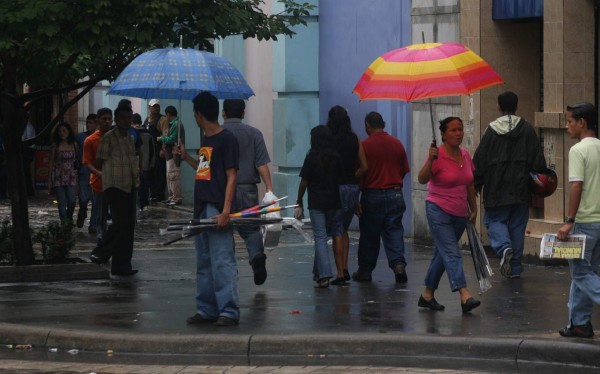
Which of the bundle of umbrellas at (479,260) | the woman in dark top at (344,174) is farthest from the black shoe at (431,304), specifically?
the woman in dark top at (344,174)

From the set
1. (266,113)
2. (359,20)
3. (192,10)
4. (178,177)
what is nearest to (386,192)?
(192,10)

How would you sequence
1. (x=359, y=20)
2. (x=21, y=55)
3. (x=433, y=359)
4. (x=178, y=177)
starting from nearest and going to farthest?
(x=433, y=359)
(x=21, y=55)
(x=359, y=20)
(x=178, y=177)

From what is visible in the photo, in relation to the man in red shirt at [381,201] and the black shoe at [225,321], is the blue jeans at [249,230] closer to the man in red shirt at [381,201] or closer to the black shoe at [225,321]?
the man in red shirt at [381,201]

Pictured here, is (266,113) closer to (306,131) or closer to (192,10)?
(306,131)

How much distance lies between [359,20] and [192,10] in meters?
6.62

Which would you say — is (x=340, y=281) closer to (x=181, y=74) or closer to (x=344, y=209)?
(x=344, y=209)

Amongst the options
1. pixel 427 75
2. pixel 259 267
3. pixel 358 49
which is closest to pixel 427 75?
pixel 427 75

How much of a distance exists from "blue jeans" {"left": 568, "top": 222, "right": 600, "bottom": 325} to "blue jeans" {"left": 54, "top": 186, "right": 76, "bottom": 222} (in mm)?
12233

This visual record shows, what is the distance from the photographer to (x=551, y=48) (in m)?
15.4

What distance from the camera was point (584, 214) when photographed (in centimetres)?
998

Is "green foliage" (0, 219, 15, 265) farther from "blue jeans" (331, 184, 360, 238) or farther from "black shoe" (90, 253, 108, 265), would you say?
"blue jeans" (331, 184, 360, 238)

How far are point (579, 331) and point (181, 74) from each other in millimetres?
4183

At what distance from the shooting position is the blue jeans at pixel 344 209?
44.9 feet

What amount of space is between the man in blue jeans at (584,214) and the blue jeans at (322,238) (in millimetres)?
3687
